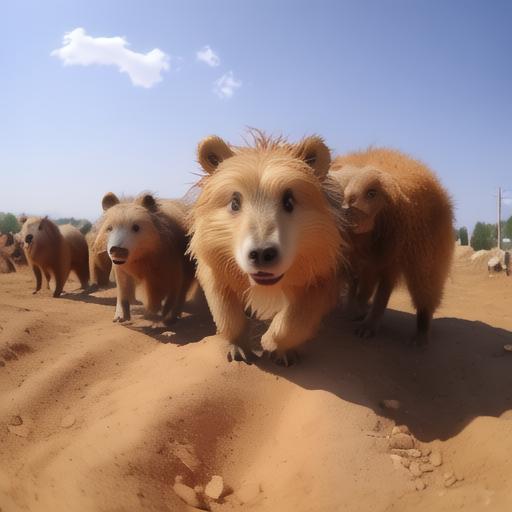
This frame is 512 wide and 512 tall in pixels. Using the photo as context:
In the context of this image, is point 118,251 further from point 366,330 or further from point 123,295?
point 366,330

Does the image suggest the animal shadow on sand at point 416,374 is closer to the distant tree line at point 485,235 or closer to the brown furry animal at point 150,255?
the brown furry animal at point 150,255

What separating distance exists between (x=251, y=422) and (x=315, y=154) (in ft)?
6.13

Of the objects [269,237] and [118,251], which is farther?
[118,251]

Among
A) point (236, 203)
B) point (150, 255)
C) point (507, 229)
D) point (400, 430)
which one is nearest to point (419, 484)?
point (400, 430)

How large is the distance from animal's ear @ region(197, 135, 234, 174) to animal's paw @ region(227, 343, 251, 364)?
134cm

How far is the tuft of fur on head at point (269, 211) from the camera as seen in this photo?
271 cm

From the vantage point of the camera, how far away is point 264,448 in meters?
2.58

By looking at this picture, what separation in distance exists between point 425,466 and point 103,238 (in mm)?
4045

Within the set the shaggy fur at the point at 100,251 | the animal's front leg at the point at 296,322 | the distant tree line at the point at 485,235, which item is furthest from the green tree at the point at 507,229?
the animal's front leg at the point at 296,322

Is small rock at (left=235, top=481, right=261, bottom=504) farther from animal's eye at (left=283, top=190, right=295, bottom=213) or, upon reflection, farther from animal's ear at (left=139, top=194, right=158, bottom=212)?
animal's ear at (left=139, top=194, right=158, bottom=212)

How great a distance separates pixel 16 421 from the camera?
9.32ft

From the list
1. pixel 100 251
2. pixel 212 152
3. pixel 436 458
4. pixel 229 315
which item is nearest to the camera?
pixel 436 458

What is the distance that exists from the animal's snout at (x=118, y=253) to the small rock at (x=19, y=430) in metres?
2.07

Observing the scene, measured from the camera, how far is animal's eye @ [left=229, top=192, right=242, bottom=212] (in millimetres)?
2945
